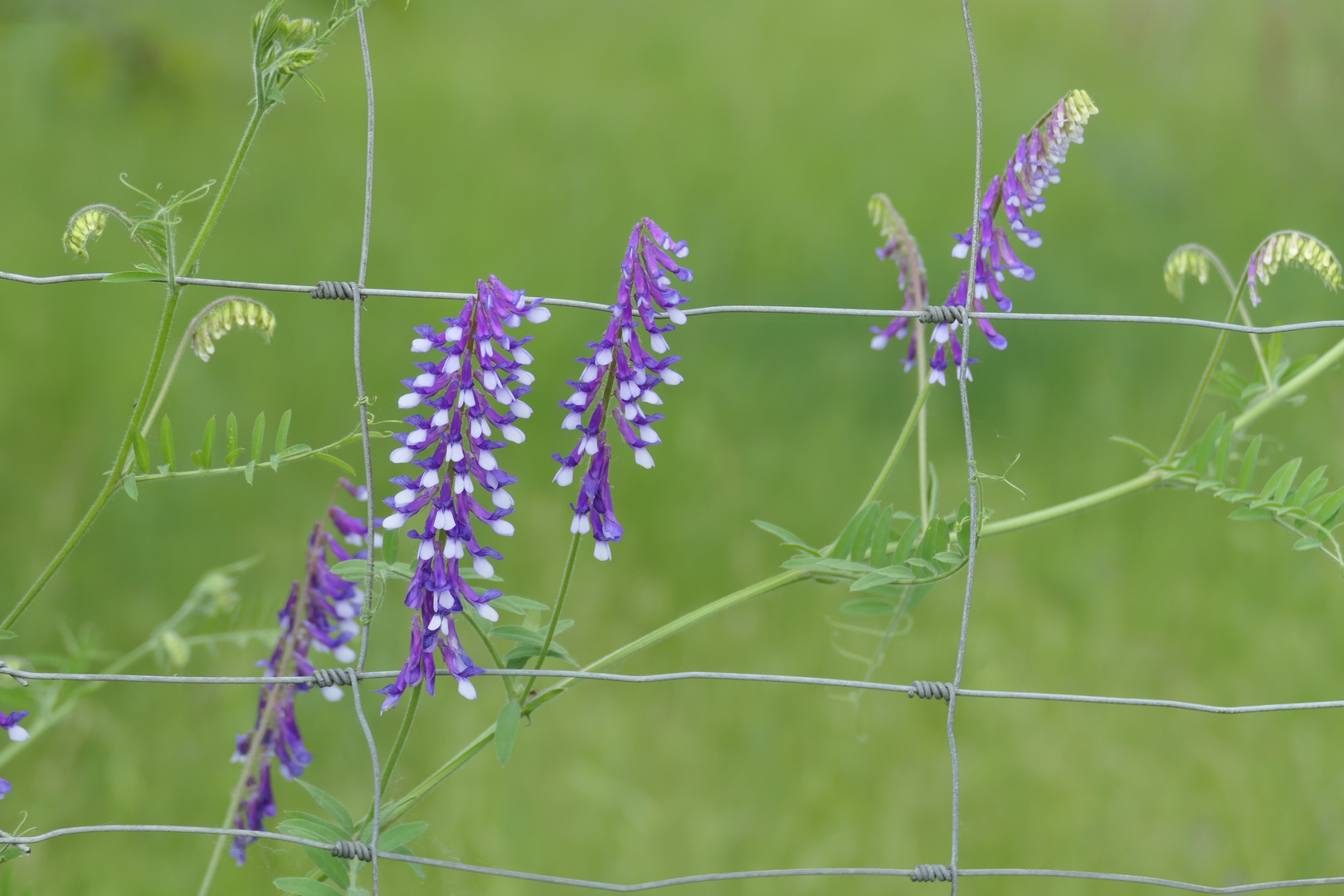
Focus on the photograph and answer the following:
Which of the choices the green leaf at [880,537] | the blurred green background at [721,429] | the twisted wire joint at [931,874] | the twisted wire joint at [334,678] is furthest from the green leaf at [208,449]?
the twisted wire joint at [931,874]

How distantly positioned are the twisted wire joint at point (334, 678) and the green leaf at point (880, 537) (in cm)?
61

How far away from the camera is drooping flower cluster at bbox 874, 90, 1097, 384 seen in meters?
1.21

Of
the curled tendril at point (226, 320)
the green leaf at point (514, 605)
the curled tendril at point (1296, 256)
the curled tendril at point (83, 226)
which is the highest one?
the curled tendril at point (1296, 256)

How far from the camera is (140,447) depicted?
3.94 feet

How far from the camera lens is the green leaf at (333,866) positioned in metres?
1.28

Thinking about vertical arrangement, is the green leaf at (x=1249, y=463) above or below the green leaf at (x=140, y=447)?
above

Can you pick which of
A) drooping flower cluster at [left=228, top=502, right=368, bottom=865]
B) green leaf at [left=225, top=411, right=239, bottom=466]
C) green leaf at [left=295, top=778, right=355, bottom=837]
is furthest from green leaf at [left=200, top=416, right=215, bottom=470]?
green leaf at [left=295, top=778, right=355, bottom=837]

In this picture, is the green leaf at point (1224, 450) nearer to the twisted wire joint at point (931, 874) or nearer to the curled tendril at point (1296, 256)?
the curled tendril at point (1296, 256)

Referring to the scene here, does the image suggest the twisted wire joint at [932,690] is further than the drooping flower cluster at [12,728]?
Yes

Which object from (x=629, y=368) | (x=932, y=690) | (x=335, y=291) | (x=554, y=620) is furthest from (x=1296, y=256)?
(x=335, y=291)

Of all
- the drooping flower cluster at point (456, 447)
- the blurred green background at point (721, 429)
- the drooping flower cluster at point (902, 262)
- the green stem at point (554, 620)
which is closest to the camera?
the drooping flower cluster at point (456, 447)

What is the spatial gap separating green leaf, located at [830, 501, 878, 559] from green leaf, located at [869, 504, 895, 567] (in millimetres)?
15

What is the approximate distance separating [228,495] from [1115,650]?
8.87ft

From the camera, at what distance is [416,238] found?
→ 445cm
